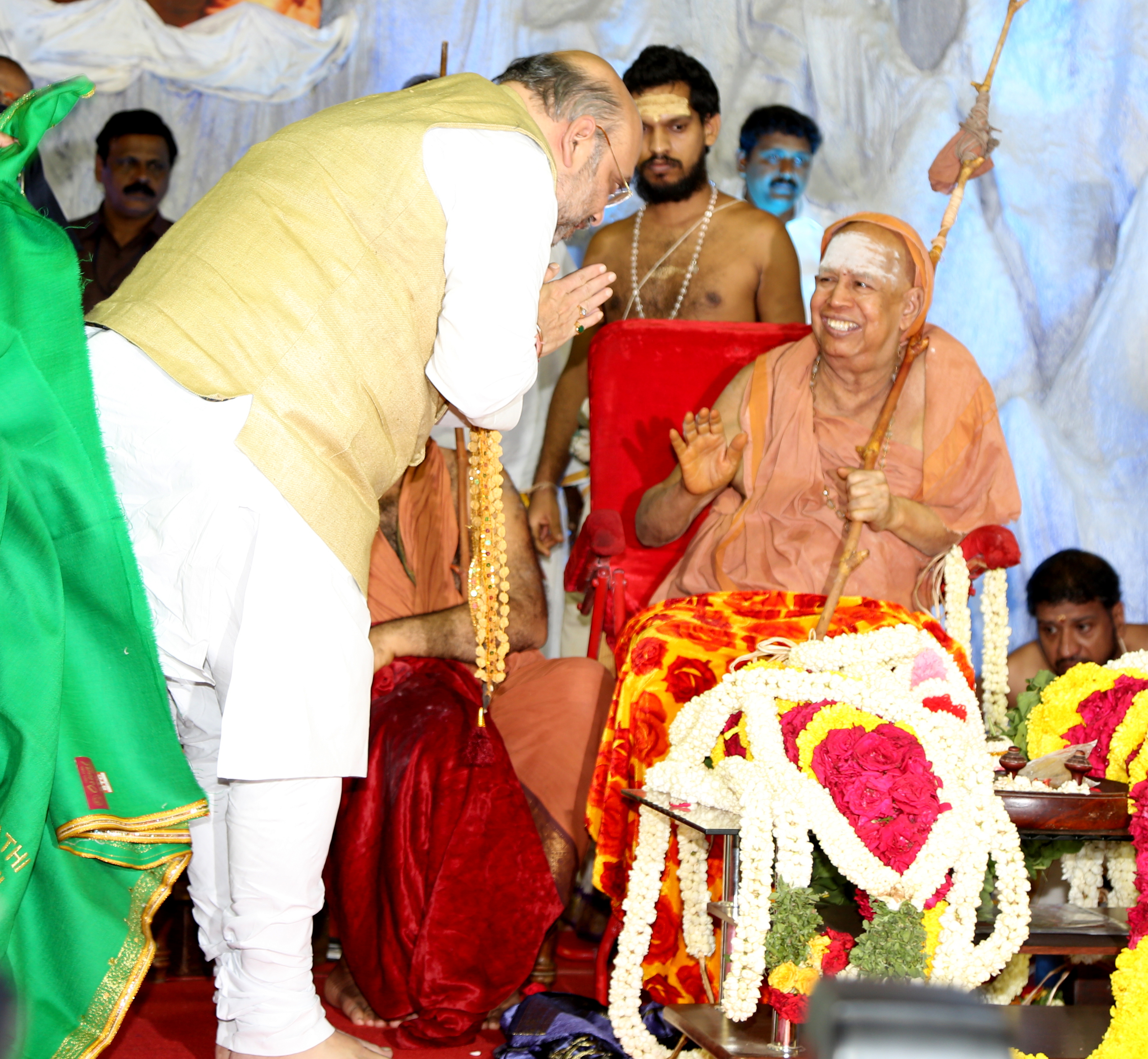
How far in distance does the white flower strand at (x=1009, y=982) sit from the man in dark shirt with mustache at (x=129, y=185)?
4.88 metres

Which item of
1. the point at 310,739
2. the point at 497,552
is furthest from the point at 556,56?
the point at 310,739

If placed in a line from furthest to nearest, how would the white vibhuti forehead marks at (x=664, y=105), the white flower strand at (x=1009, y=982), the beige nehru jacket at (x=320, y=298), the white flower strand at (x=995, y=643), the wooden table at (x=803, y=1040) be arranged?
1. the white vibhuti forehead marks at (x=664, y=105)
2. the white flower strand at (x=995, y=643)
3. the white flower strand at (x=1009, y=982)
4. the wooden table at (x=803, y=1040)
5. the beige nehru jacket at (x=320, y=298)

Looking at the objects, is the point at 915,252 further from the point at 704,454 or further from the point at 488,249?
the point at 488,249

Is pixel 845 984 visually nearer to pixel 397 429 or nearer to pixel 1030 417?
pixel 397 429

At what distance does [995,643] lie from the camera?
3482 mm

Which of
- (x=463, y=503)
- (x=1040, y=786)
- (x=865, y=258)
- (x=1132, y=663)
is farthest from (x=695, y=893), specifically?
(x=865, y=258)

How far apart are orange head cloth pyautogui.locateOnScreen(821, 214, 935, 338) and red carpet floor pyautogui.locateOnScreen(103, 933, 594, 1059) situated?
2071 millimetres

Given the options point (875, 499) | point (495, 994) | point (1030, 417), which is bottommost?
point (495, 994)

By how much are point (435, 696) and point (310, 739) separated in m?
1.37

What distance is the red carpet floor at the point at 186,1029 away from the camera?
267 centimetres

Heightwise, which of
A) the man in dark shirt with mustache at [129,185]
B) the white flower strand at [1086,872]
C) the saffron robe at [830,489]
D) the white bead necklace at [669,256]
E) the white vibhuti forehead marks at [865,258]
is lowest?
the white flower strand at [1086,872]

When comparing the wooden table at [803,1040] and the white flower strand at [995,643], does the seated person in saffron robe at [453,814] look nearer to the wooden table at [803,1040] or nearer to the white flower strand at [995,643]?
the wooden table at [803,1040]

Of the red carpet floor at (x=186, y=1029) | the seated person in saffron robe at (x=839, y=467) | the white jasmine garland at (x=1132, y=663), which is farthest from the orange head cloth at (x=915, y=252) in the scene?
the red carpet floor at (x=186, y=1029)

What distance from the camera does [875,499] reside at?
128 inches
